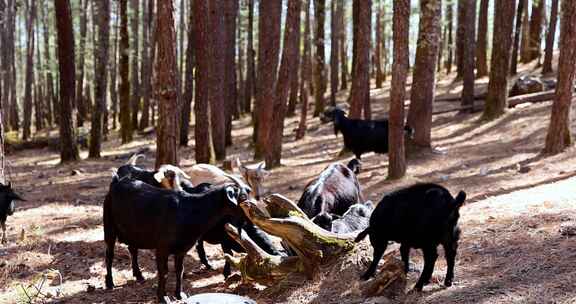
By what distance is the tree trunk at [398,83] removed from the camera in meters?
11.7

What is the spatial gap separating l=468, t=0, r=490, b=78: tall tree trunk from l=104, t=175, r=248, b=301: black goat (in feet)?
61.4

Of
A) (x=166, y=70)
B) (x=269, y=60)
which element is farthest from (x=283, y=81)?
(x=166, y=70)

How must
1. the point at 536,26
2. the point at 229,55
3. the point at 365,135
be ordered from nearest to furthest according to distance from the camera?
1. the point at 365,135
2. the point at 229,55
3. the point at 536,26

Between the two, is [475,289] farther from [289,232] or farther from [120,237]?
[120,237]

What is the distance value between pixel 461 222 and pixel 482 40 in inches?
712

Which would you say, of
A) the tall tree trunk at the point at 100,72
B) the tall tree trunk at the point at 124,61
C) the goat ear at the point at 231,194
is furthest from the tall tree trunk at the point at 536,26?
the goat ear at the point at 231,194

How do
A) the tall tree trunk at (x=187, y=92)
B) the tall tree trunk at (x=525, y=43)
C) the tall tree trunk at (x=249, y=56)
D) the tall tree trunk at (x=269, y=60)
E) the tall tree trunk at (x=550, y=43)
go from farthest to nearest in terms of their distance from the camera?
the tall tree trunk at (x=525, y=43) → the tall tree trunk at (x=249, y=56) → the tall tree trunk at (x=550, y=43) → the tall tree trunk at (x=187, y=92) → the tall tree trunk at (x=269, y=60)

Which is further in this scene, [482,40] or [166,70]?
[482,40]

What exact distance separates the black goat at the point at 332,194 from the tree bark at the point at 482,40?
1521 cm

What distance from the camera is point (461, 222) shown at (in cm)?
801

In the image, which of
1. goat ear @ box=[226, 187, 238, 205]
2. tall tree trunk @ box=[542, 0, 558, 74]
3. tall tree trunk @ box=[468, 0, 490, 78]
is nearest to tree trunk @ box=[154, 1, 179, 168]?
goat ear @ box=[226, 187, 238, 205]

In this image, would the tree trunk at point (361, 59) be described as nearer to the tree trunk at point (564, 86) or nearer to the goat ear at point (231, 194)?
the tree trunk at point (564, 86)

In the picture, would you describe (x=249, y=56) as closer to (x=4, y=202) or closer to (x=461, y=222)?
(x=4, y=202)

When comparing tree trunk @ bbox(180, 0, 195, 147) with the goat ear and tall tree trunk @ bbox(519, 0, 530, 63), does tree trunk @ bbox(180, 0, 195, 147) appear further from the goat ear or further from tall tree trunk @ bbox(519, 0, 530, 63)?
tall tree trunk @ bbox(519, 0, 530, 63)
